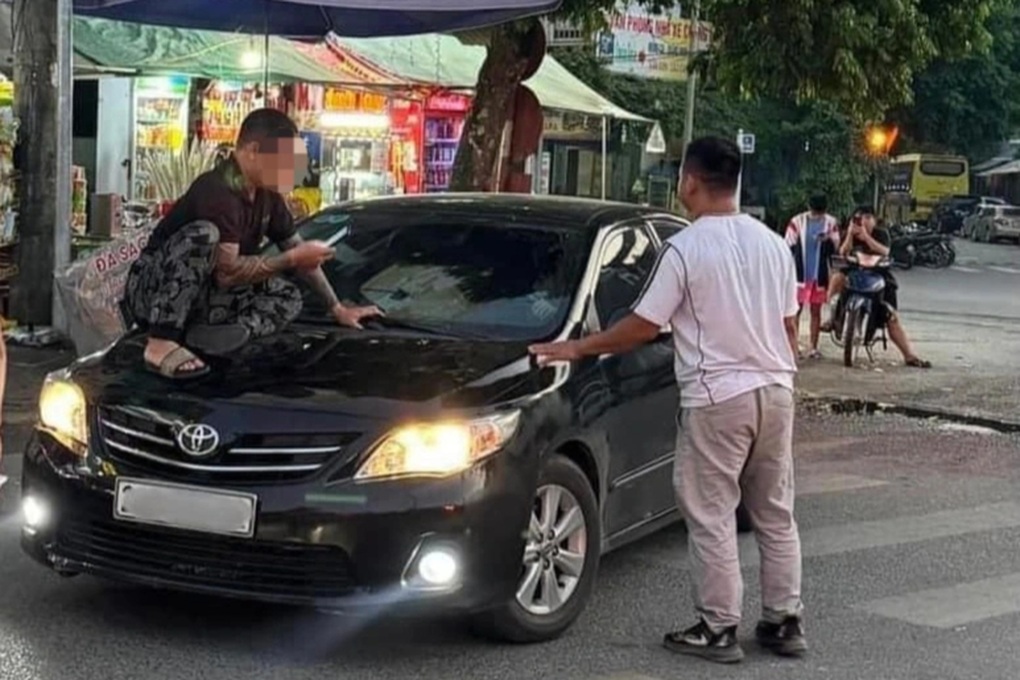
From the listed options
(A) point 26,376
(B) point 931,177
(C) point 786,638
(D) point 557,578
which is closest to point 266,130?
(D) point 557,578

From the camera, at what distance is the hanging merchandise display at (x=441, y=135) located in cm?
2205

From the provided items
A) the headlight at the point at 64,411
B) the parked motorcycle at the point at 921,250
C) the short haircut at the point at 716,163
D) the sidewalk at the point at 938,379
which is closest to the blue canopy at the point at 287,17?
the sidewalk at the point at 938,379

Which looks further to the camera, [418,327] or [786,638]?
[418,327]

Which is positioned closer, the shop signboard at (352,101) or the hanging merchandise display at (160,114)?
the hanging merchandise display at (160,114)

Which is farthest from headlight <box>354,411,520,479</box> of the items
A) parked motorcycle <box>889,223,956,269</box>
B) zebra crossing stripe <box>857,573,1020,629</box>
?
parked motorcycle <box>889,223,956,269</box>

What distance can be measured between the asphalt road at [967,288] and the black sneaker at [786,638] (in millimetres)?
17285

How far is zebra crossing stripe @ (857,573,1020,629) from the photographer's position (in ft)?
19.9

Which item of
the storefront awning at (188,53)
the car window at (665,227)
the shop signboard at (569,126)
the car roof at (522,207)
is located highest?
the storefront awning at (188,53)

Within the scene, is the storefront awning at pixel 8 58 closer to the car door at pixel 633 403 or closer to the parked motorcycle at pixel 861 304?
the parked motorcycle at pixel 861 304

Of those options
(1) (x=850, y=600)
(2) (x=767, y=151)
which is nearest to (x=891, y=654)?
(1) (x=850, y=600)

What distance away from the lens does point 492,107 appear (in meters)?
13.0

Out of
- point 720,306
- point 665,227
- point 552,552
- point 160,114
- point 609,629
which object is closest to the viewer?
point 720,306

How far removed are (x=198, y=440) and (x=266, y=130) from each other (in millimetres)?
1465

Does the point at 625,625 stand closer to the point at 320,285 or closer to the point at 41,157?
the point at 320,285
